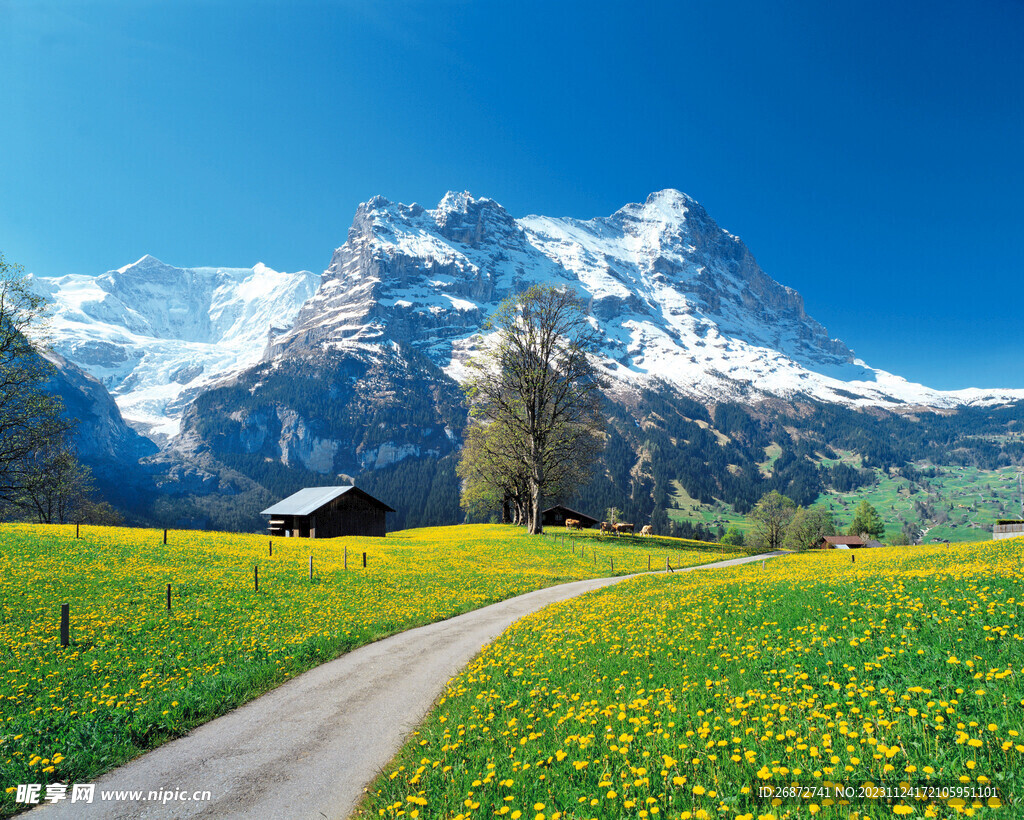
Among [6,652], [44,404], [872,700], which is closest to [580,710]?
[872,700]

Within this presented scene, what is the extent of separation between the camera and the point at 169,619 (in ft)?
61.5

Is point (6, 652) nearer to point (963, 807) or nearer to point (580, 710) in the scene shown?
point (580, 710)

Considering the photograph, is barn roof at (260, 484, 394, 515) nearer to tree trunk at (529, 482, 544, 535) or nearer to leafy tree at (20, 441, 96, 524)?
leafy tree at (20, 441, 96, 524)

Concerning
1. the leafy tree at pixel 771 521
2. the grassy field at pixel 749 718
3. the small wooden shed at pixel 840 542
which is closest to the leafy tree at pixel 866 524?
the small wooden shed at pixel 840 542

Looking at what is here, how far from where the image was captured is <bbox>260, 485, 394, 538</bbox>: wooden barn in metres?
→ 68.2

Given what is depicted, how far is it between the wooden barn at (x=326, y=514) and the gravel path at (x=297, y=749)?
57.4 metres

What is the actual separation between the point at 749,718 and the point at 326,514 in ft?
228

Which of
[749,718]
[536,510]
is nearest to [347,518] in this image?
[536,510]

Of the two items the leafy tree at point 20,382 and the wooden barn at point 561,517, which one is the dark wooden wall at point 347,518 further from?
the wooden barn at point 561,517

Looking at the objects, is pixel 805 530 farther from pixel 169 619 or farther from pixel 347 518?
pixel 169 619

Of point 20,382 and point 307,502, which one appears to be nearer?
point 20,382

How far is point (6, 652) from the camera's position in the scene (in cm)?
1457

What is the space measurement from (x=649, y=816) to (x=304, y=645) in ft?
46.1

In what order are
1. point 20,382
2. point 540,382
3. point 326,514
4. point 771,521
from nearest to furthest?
point 20,382
point 540,382
point 326,514
point 771,521
